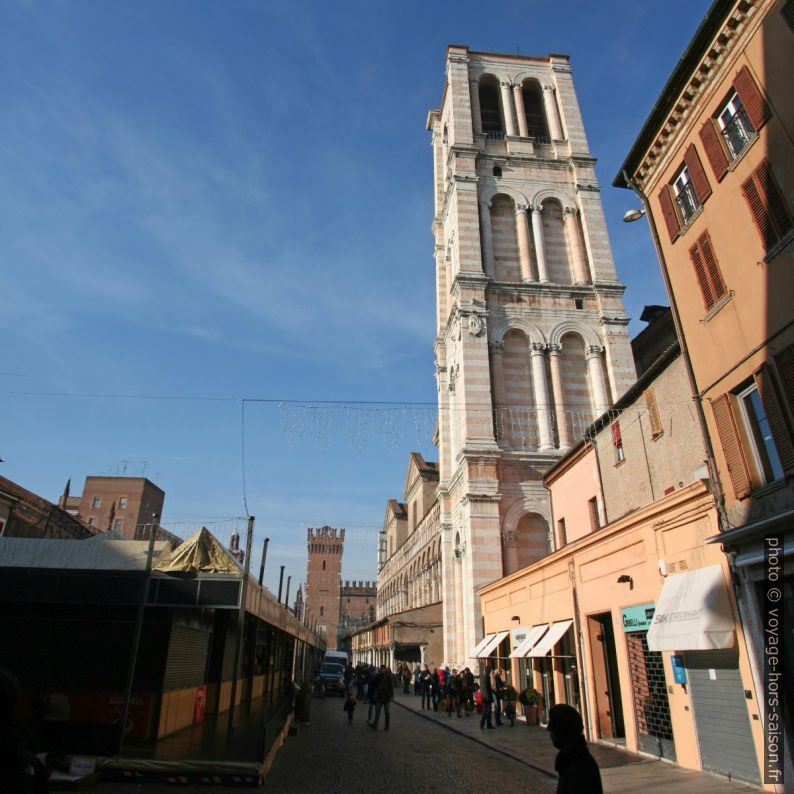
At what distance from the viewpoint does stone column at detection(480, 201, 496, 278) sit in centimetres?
3079

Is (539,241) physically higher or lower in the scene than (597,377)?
higher

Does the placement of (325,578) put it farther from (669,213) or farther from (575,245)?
(669,213)

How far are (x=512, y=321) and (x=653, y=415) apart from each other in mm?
15921

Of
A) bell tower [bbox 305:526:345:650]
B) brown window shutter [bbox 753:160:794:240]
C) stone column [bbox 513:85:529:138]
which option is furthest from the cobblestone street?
bell tower [bbox 305:526:345:650]

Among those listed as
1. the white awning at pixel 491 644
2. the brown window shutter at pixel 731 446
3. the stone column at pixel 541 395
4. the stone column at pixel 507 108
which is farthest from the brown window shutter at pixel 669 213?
the stone column at pixel 507 108

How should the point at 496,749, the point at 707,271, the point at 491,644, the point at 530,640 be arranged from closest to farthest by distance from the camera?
1. the point at 707,271
2. the point at 496,749
3. the point at 530,640
4. the point at 491,644

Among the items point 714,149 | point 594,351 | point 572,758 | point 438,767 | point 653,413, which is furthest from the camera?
point 594,351

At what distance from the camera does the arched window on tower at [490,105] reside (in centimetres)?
3731

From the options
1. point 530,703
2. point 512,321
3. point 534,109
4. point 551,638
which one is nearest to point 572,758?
point 551,638

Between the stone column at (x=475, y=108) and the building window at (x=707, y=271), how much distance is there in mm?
27136

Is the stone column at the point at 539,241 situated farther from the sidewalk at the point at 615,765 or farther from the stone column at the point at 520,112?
the sidewalk at the point at 615,765

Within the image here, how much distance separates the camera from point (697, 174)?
11.0m

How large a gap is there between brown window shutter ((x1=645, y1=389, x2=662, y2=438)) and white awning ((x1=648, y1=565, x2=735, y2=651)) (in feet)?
14.2

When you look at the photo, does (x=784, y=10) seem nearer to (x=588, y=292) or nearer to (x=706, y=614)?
(x=706, y=614)
